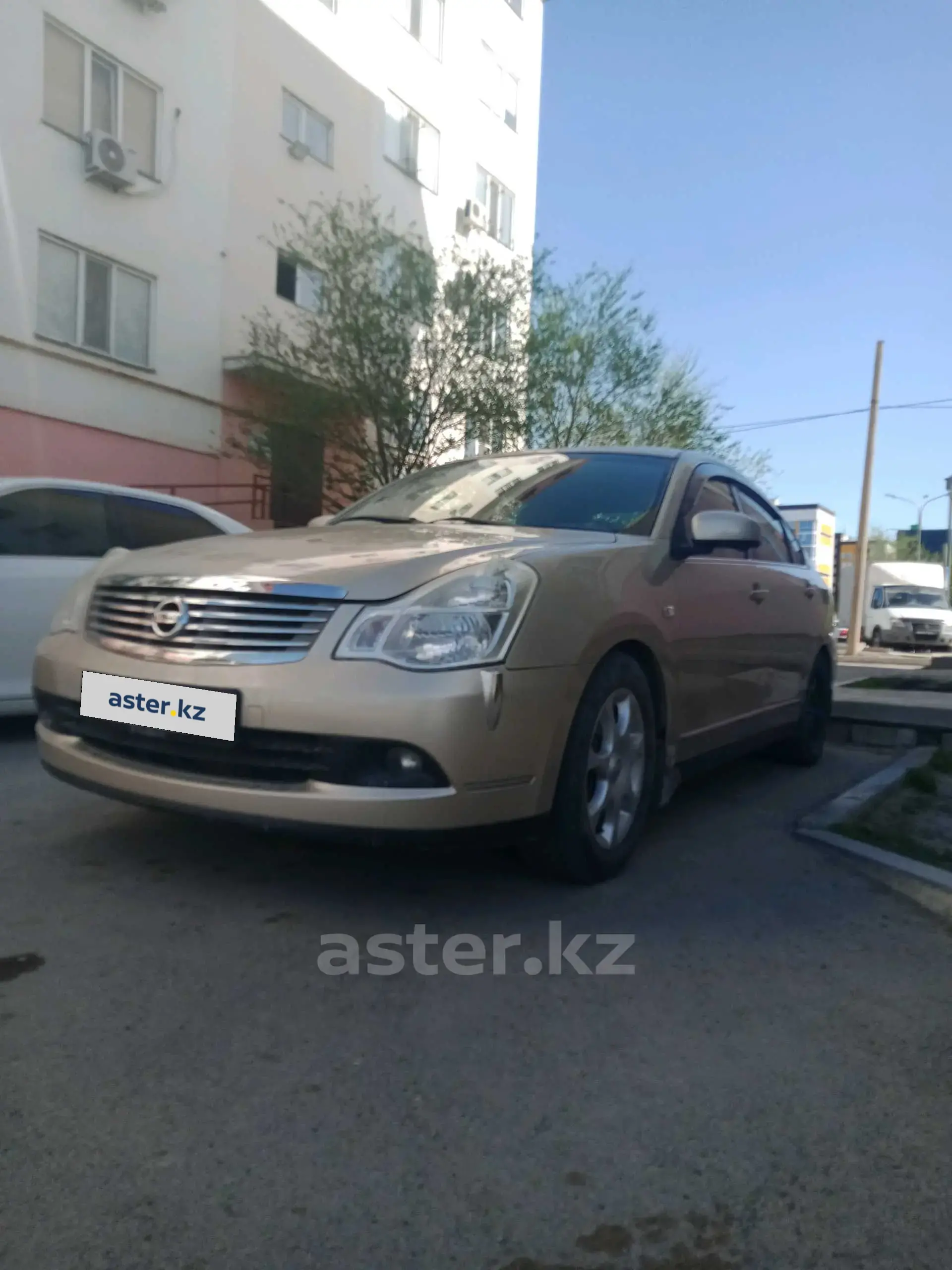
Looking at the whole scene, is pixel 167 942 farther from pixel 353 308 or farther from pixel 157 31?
pixel 157 31

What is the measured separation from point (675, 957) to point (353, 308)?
43.2ft

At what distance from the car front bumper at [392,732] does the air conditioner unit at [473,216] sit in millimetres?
21310

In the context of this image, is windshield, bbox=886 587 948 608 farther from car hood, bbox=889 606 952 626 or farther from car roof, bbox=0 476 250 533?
car roof, bbox=0 476 250 533

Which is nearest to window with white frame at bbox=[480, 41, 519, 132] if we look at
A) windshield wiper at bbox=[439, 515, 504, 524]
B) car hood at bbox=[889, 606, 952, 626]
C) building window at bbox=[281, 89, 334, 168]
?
building window at bbox=[281, 89, 334, 168]

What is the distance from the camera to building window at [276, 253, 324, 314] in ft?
59.0

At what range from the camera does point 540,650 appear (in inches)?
127

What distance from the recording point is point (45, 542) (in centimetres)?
602

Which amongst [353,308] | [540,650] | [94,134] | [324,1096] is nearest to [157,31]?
[94,134]

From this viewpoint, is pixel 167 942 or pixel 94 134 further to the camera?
pixel 94 134

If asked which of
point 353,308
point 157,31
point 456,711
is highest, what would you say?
point 157,31

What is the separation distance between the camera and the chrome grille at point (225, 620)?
3121 millimetres

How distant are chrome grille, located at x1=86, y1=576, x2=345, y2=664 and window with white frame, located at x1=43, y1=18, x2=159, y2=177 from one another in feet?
43.3

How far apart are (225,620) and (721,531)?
195 centimetres

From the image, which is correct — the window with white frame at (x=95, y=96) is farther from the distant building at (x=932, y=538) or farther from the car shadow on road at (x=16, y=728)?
the distant building at (x=932, y=538)
